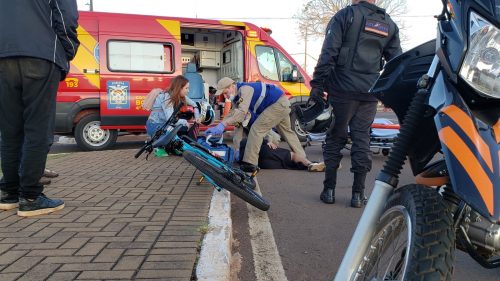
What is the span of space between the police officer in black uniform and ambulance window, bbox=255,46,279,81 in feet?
19.1

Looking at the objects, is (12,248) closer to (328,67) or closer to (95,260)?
(95,260)

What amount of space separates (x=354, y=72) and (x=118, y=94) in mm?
5956

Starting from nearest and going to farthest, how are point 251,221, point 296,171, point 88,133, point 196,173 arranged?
point 251,221 → point 196,173 → point 296,171 → point 88,133

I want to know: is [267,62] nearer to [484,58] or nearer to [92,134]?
[92,134]

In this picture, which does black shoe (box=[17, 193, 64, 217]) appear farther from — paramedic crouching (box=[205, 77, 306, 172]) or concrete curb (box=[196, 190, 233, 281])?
paramedic crouching (box=[205, 77, 306, 172])

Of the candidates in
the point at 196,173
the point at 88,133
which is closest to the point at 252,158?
the point at 196,173

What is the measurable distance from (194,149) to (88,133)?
17.9ft

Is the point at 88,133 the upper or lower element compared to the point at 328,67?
lower

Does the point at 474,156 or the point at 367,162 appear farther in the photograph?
the point at 367,162

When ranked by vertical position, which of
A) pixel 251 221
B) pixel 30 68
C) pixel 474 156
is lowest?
pixel 251 221

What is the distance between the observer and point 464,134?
1323 millimetres

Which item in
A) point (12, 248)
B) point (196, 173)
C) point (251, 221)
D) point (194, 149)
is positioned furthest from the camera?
point (196, 173)

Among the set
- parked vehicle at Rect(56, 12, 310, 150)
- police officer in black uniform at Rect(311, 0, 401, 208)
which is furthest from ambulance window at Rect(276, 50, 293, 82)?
police officer in black uniform at Rect(311, 0, 401, 208)

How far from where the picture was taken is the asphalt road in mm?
2895
